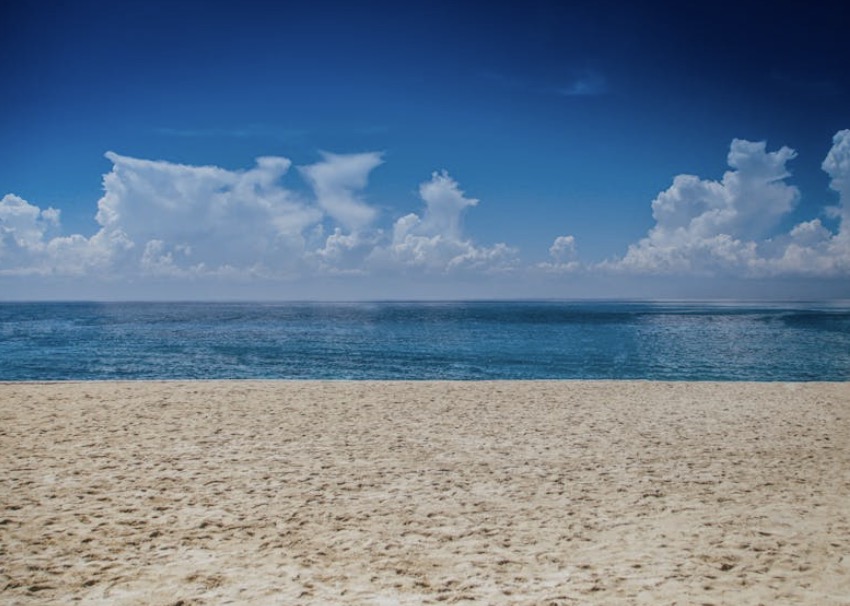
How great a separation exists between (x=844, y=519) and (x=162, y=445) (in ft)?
42.7

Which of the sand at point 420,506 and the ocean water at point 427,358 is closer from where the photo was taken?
the sand at point 420,506

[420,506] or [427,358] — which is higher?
[420,506]

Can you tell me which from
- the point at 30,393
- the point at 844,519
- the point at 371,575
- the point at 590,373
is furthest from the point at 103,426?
the point at 590,373

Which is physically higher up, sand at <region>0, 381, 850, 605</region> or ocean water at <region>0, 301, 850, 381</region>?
sand at <region>0, 381, 850, 605</region>

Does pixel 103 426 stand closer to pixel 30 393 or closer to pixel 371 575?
pixel 30 393

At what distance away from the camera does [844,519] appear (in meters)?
7.92

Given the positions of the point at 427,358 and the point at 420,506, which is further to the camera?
the point at 427,358

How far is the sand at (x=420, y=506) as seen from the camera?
6062mm

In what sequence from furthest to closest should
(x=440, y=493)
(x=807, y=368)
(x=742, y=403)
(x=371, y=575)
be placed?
(x=807, y=368) < (x=742, y=403) < (x=440, y=493) < (x=371, y=575)

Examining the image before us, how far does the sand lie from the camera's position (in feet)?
19.9

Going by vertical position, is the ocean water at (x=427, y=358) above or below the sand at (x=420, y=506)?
below

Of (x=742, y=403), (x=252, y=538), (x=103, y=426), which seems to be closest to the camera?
(x=252, y=538)

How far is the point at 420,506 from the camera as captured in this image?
8.41 metres

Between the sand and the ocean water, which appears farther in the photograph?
the ocean water
